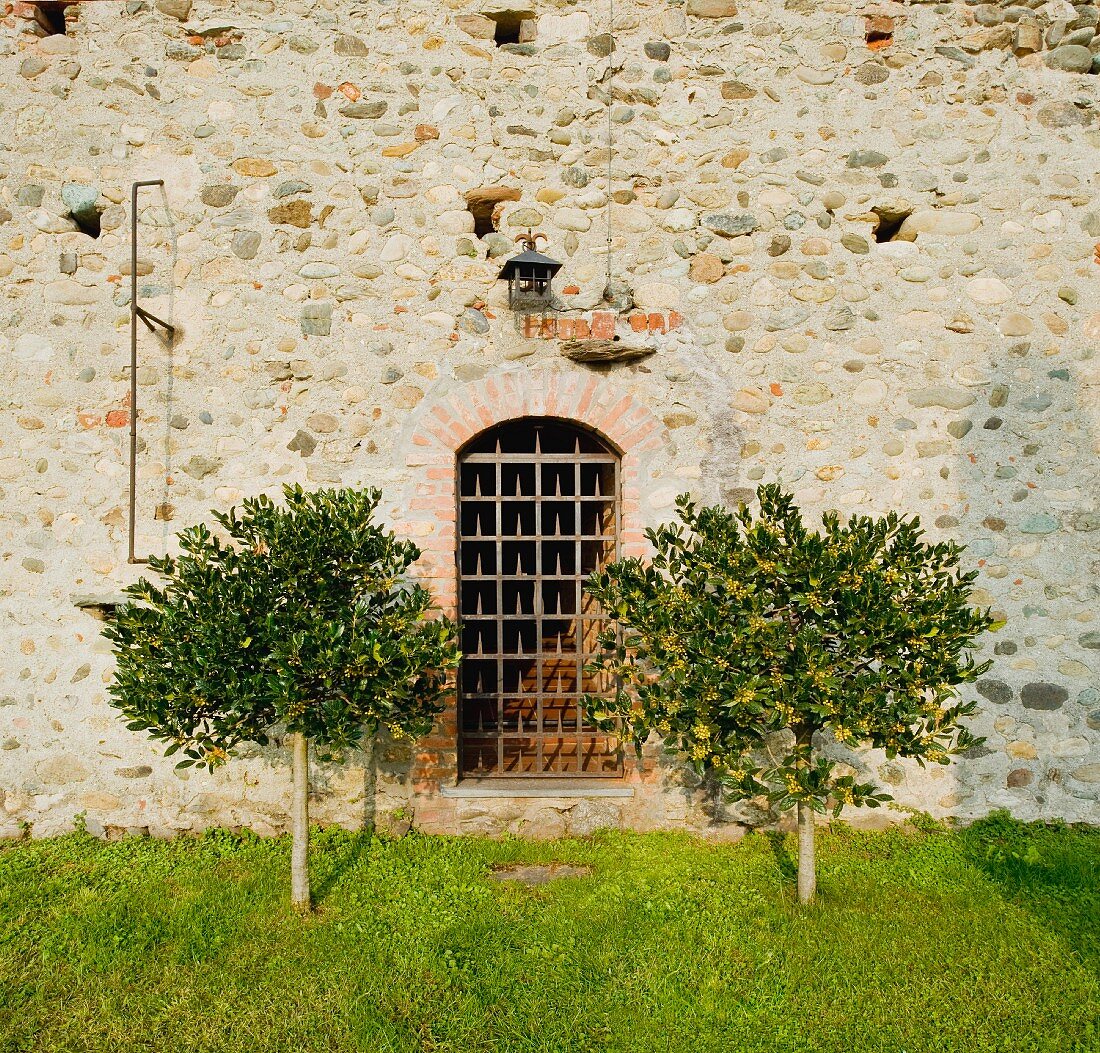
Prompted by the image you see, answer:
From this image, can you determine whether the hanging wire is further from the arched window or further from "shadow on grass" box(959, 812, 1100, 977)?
"shadow on grass" box(959, 812, 1100, 977)

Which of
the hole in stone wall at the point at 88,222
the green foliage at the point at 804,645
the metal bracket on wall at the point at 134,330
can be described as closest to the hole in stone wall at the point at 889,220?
the green foliage at the point at 804,645

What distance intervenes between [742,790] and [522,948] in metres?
1.23

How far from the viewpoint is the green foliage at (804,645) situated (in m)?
3.06

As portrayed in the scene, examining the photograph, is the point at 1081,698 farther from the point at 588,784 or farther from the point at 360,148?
the point at 360,148

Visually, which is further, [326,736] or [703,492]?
[703,492]

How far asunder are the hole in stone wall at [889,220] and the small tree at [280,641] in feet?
11.7

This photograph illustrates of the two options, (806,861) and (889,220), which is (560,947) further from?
(889,220)

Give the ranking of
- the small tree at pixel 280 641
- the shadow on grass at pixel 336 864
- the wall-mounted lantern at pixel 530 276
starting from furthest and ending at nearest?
the wall-mounted lantern at pixel 530 276 < the shadow on grass at pixel 336 864 < the small tree at pixel 280 641

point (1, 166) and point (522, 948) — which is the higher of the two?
point (1, 166)

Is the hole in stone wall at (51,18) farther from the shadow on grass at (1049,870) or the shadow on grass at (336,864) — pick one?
the shadow on grass at (1049,870)

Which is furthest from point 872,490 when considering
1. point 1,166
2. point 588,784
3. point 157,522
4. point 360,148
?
point 1,166

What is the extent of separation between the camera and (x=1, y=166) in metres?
4.23

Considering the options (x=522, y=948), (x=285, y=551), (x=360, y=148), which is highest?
(x=360, y=148)

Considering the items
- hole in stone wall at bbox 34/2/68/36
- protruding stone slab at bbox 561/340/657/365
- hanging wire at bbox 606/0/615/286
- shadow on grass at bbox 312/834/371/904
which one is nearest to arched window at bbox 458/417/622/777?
protruding stone slab at bbox 561/340/657/365
